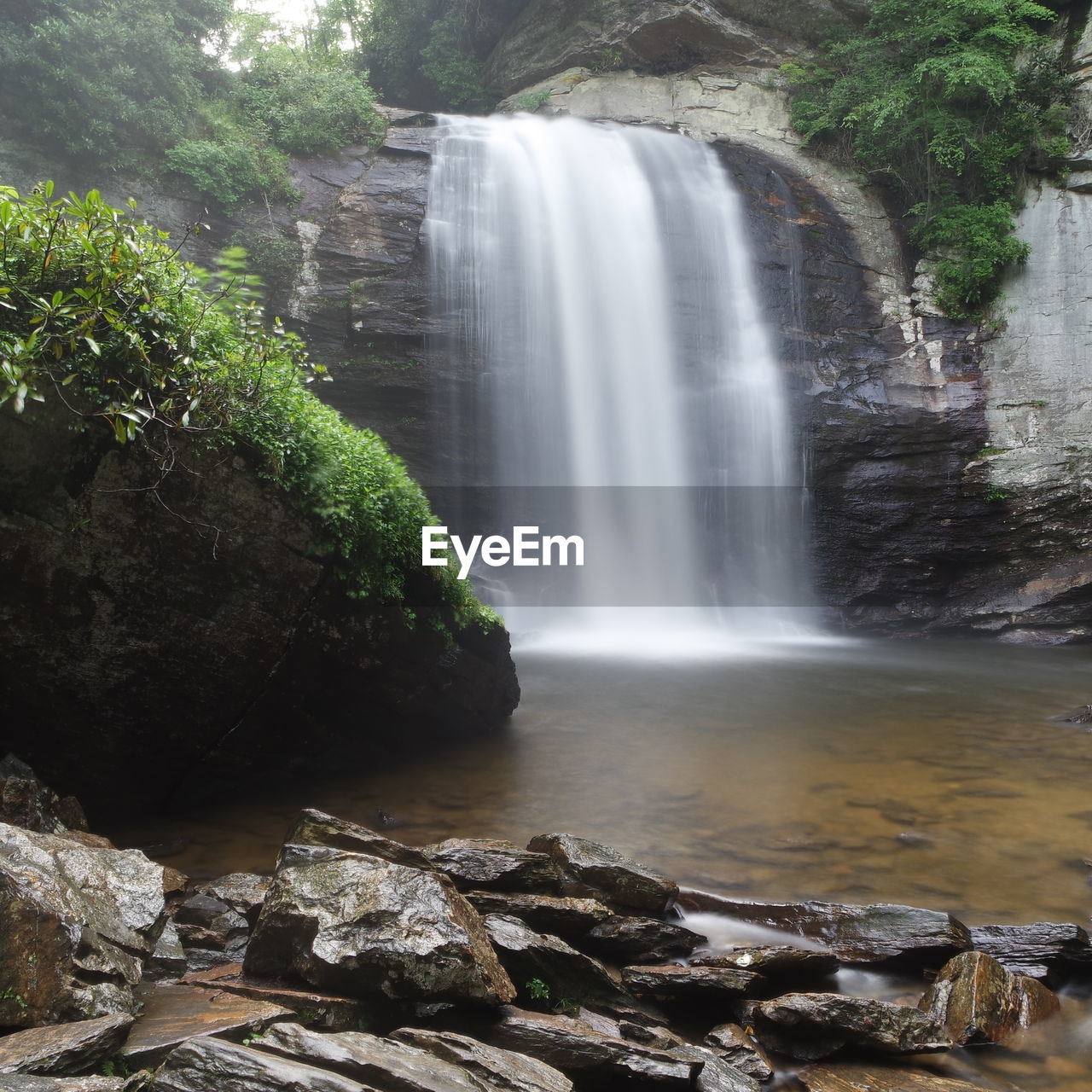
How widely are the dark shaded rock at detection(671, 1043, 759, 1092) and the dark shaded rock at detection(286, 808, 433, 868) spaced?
4.86 feet

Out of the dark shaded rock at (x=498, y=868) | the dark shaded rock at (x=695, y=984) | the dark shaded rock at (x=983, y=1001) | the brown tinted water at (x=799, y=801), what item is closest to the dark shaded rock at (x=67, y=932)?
the dark shaded rock at (x=498, y=868)

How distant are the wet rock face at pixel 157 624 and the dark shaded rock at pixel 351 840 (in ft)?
6.24

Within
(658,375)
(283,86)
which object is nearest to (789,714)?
(658,375)

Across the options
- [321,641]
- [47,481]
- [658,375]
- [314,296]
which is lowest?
[321,641]

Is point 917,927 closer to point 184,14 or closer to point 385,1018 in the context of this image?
point 385,1018

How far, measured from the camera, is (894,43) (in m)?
17.9

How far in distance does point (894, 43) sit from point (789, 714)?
16639 mm

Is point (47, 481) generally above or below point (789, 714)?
above

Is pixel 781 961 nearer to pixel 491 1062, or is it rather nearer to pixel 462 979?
pixel 462 979

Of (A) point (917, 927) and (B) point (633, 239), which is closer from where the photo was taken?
(A) point (917, 927)

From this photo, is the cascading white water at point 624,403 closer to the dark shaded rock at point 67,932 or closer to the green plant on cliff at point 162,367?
the green plant on cliff at point 162,367

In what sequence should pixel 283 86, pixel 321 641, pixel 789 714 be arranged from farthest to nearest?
1. pixel 283 86
2. pixel 789 714
3. pixel 321 641

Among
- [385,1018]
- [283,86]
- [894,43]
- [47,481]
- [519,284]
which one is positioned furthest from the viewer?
[894,43]

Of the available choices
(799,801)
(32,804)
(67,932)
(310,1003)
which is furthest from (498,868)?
(799,801)
